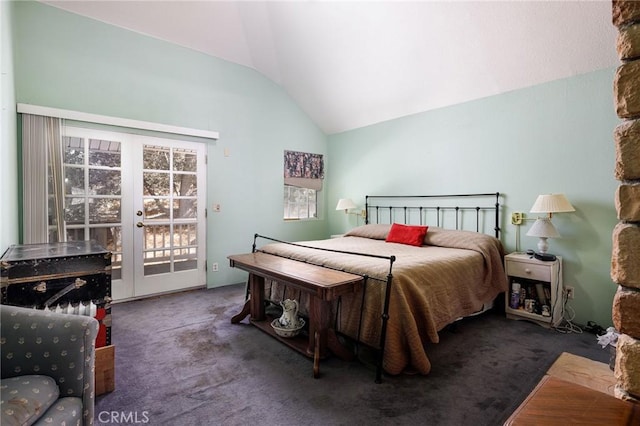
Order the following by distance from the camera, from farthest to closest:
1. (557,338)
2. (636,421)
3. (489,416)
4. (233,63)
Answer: (233,63) < (557,338) < (489,416) < (636,421)

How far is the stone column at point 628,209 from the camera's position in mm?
579

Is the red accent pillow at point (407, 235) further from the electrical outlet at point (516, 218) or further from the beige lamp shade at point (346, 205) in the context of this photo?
the beige lamp shade at point (346, 205)

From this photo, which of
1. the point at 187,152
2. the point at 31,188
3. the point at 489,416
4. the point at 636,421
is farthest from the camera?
the point at 187,152

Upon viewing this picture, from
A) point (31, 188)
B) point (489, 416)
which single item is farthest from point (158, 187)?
point (489, 416)

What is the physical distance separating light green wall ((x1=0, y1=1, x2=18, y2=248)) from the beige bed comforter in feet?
6.45

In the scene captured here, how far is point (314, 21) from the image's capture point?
3.54 metres

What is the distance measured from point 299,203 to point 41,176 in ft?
10.4

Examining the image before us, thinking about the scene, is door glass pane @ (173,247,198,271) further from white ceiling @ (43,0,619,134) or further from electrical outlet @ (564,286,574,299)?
electrical outlet @ (564,286,574,299)

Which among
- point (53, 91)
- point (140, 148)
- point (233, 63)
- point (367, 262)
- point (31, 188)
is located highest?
point (233, 63)

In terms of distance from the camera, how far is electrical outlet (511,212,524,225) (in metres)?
3.17

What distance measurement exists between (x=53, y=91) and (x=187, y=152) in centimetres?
134

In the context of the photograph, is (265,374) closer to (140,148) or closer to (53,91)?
(140,148)

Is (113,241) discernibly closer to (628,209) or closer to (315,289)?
(315,289)

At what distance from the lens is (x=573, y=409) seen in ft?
1.87
